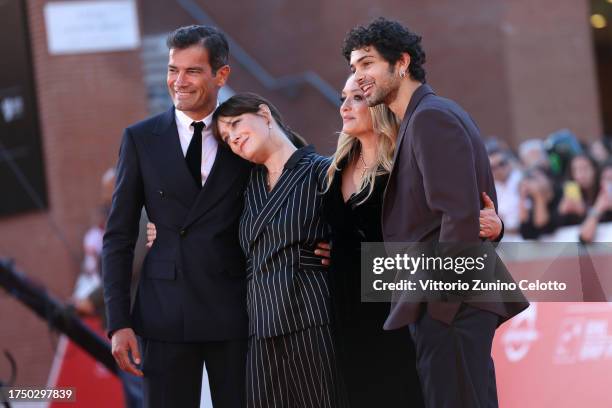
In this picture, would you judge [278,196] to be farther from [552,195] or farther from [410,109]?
[552,195]

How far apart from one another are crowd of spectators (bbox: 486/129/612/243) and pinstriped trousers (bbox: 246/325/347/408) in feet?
18.5

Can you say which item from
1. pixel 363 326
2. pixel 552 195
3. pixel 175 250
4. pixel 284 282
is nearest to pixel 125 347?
pixel 175 250

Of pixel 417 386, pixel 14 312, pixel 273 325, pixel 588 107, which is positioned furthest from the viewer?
pixel 588 107

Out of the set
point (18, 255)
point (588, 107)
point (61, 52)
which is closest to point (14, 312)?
point (18, 255)

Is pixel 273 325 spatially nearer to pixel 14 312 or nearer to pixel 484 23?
pixel 14 312

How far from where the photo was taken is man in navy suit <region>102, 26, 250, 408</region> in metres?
3.84

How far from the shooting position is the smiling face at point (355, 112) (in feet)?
12.8

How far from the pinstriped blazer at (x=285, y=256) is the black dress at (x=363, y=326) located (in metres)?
0.07

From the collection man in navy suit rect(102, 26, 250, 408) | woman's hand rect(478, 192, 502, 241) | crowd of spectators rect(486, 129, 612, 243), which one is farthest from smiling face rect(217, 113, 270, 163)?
crowd of spectators rect(486, 129, 612, 243)

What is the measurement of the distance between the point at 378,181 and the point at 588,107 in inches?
339

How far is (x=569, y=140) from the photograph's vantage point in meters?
10.8

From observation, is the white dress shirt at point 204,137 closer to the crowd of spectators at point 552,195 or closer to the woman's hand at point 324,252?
the woman's hand at point 324,252

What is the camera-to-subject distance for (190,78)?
13.0 feet

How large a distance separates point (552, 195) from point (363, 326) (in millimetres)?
5964
